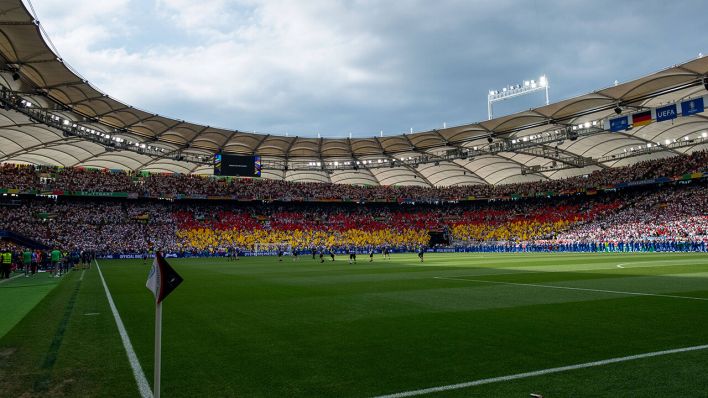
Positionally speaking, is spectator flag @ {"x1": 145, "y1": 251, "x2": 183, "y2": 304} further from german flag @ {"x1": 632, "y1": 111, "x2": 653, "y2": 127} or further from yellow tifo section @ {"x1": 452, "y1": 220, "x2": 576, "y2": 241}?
yellow tifo section @ {"x1": 452, "y1": 220, "x2": 576, "y2": 241}

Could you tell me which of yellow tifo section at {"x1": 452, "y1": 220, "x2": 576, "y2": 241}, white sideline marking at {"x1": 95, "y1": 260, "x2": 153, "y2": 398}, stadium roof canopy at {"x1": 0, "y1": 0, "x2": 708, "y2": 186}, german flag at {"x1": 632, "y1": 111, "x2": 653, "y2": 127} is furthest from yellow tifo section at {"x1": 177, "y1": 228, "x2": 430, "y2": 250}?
white sideline marking at {"x1": 95, "y1": 260, "x2": 153, "y2": 398}

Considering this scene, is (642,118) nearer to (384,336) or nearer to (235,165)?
(384,336)

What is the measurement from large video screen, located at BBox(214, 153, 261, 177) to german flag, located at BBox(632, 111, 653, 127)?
120ft

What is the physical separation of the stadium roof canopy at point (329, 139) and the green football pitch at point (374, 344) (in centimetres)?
2119

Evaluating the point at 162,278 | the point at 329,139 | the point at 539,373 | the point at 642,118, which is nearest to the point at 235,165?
the point at 329,139

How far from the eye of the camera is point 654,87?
126ft

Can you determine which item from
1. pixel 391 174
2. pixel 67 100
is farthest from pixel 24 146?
pixel 391 174

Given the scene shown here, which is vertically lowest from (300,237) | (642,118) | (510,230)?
(300,237)

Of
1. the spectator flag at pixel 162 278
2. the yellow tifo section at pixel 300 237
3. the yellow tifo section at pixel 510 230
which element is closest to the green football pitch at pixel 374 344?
the spectator flag at pixel 162 278

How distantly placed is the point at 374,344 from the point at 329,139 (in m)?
52.7

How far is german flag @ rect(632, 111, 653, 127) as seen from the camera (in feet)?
105

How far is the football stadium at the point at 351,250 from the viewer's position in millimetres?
6289

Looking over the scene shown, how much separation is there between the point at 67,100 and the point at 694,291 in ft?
144

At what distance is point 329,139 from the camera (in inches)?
2335
